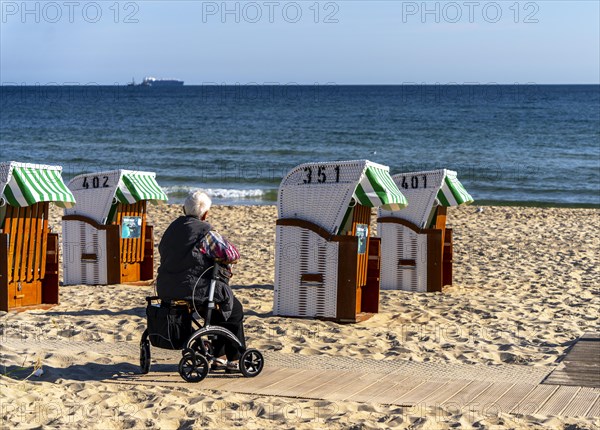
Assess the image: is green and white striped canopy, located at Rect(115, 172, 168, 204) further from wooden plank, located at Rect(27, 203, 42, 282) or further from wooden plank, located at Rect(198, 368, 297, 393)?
wooden plank, located at Rect(198, 368, 297, 393)

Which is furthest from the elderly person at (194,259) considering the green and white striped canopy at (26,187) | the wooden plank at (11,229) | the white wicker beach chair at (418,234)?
the white wicker beach chair at (418,234)

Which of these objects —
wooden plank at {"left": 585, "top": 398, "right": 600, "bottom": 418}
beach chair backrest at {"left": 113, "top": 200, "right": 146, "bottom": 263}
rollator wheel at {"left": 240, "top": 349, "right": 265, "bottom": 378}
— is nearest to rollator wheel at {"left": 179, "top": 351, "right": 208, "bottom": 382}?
rollator wheel at {"left": 240, "top": 349, "right": 265, "bottom": 378}

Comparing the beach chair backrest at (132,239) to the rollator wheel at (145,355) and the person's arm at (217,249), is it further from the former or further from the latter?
the person's arm at (217,249)

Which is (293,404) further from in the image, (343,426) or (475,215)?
(475,215)

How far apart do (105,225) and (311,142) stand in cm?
3182

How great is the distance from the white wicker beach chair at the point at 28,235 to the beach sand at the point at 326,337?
30cm

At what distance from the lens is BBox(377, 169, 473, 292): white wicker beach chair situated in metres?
9.47

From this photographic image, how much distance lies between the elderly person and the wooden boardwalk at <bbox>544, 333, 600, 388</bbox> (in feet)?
7.13

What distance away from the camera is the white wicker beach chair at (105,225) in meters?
9.77

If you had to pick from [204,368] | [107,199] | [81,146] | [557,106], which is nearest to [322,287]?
[204,368]

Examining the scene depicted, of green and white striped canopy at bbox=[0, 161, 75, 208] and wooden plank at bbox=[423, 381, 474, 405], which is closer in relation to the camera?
wooden plank at bbox=[423, 381, 474, 405]

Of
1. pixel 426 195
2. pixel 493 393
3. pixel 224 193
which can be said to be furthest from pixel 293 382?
pixel 224 193

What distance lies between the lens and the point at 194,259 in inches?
223

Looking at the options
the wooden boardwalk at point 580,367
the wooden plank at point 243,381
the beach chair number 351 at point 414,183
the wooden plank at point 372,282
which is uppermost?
the beach chair number 351 at point 414,183
